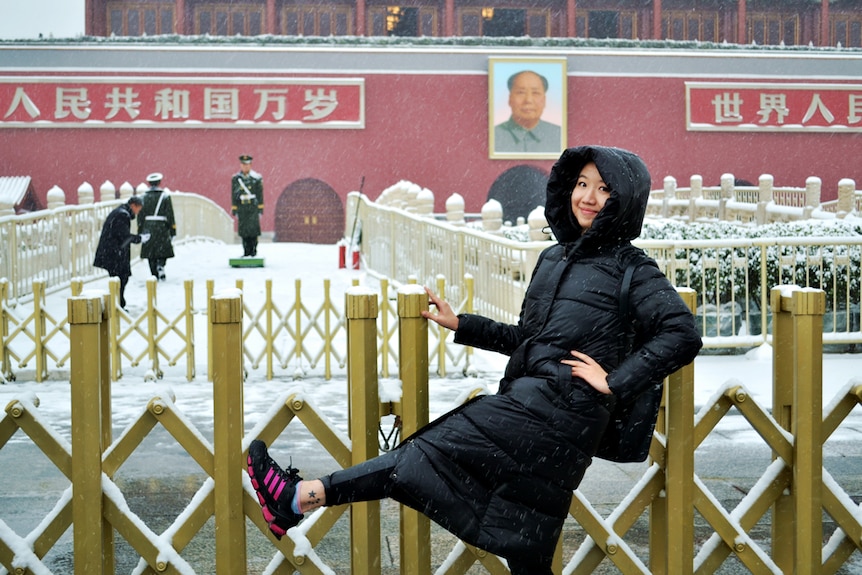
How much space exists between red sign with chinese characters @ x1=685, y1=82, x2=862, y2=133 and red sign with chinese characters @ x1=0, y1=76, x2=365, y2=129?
903cm

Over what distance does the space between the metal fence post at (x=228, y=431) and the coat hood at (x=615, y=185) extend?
0.93 metres

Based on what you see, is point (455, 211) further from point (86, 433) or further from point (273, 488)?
point (273, 488)

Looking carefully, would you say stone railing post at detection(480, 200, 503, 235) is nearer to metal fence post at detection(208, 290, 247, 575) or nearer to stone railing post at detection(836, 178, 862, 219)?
metal fence post at detection(208, 290, 247, 575)

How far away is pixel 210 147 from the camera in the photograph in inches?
1084

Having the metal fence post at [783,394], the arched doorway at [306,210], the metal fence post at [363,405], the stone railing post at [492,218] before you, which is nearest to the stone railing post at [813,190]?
the stone railing post at [492,218]

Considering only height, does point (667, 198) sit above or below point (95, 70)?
below

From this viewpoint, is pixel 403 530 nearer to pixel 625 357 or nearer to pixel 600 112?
pixel 625 357

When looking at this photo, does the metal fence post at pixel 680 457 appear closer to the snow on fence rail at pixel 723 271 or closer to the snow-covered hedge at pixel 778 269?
the snow on fence rail at pixel 723 271

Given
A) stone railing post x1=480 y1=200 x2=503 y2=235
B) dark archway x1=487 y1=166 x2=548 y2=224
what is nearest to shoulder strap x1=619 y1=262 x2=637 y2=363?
stone railing post x1=480 y1=200 x2=503 y2=235

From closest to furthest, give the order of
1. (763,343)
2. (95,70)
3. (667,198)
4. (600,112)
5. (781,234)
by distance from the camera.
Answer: (763,343) < (781,234) < (667,198) < (95,70) < (600,112)

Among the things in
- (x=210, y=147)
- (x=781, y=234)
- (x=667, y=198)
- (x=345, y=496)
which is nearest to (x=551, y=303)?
(x=345, y=496)

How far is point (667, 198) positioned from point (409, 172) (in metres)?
7.26

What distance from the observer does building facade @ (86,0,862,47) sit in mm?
30078

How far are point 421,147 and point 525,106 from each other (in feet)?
9.49
